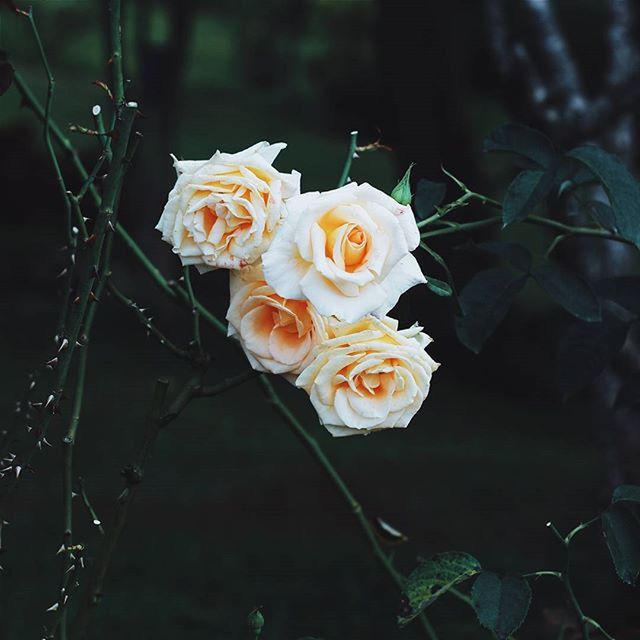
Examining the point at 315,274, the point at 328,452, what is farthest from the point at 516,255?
the point at 328,452

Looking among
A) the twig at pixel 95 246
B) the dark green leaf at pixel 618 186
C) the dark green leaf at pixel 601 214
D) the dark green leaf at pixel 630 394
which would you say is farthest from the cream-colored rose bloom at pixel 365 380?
the dark green leaf at pixel 630 394

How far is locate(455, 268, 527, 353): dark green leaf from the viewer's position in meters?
1.05

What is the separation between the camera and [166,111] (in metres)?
5.41

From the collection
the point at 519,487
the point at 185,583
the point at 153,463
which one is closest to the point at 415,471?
the point at 519,487

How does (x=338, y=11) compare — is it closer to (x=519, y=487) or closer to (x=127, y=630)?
(x=519, y=487)

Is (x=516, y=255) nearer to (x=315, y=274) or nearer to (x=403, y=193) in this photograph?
(x=403, y=193)

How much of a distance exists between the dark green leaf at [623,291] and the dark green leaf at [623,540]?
34 centimetres

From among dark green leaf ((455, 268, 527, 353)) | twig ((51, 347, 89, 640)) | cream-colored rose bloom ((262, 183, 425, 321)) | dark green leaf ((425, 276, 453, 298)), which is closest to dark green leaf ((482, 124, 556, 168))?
dark green leaf ((455, 268, 527, 353))

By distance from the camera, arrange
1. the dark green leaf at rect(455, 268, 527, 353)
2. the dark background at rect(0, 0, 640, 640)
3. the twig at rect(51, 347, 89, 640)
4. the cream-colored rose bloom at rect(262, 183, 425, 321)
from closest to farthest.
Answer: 1. the cream-colored rose bloom at rect(262, 183, 425, 321)
2. the twig at rect(51, 347, 89, 640)
3. the dark green leaf at rect(455, 268, 527, 353)
4. the dark background at rect(0, 0, 640, 640)

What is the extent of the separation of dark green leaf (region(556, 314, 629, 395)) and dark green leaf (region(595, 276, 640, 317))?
0.09ft

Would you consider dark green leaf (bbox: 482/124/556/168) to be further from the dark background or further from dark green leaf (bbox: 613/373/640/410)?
dark green leaf (bbox: 613/373/640/410)

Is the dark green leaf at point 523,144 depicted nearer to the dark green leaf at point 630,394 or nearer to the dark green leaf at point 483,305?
the dark green leaf at point 483,305

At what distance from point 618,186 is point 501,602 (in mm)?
392

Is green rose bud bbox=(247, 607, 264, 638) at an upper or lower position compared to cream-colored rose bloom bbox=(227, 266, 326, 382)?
lower
